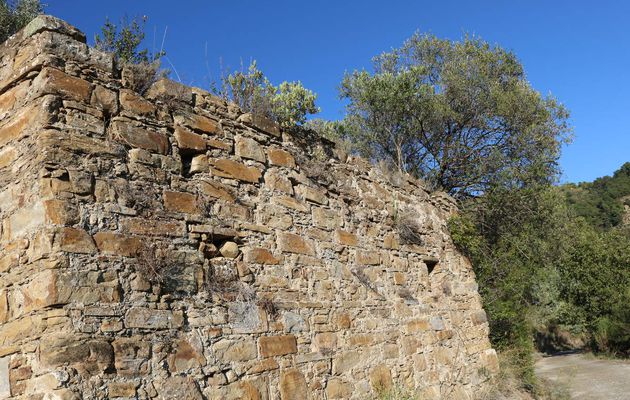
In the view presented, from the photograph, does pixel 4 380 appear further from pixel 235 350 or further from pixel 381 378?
pixel 381 378

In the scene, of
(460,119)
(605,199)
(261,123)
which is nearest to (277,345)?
(261,123)

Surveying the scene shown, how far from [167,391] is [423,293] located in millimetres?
4530

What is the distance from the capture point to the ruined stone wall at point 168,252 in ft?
12.0

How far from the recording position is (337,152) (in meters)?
7.09

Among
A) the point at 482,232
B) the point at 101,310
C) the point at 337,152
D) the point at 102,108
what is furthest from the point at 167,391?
the point at 482,232

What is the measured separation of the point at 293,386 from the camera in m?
4.85

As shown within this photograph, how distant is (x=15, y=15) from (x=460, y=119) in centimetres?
906

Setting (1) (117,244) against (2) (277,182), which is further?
(2) (277,182)

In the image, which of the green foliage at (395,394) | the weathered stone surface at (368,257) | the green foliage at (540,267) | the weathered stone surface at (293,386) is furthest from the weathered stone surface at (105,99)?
the green foliage at (540,267)

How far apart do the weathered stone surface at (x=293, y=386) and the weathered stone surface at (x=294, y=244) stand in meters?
1.20

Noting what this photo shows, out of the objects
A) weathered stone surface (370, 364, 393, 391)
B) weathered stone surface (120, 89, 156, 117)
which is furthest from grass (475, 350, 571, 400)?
weathered stone surface (120, 89, 156, 117)

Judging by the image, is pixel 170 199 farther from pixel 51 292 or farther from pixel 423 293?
pixel 423 293

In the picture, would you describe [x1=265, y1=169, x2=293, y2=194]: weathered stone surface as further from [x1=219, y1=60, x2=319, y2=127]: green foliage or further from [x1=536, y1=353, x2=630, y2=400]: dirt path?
[x1=536, y1=353, x2=630, y2=400]: dirt path

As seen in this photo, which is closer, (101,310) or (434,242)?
(101,310)
